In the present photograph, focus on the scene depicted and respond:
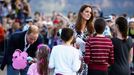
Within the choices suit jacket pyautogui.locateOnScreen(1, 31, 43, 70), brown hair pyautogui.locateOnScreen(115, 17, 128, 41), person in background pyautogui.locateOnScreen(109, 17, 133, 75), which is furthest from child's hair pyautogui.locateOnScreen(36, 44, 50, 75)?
brown hair pyautogui.locateOnScreen(115, 17, 128, 41)

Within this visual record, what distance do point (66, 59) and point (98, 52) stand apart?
0.61 metres

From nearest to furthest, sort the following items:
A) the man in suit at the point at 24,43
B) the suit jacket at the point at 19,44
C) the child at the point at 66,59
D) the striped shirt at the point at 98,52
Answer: the child at the point at 66,59 < the striped shirt at the point at 98,52 < the man in suit at the point at 24,43 < the suit jacket at the point at 19,44

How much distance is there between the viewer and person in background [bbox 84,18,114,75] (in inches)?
388

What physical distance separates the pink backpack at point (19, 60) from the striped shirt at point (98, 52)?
173 centimetres

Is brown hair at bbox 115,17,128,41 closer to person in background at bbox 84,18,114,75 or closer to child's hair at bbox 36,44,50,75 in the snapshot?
person in background at bbox 84,18,114,75

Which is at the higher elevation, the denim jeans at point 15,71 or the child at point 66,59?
the child at point 66,59

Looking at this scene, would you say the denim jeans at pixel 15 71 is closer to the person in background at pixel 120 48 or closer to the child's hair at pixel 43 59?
the child's hair at pixel 43 59

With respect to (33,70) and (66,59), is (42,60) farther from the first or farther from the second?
(66,59)

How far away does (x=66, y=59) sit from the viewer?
9.63 meters

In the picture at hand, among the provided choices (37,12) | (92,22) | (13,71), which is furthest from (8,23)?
(92,22)

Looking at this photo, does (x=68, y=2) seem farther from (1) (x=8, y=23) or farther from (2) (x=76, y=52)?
(2) (x=76, y=52)

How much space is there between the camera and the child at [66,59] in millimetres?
9625

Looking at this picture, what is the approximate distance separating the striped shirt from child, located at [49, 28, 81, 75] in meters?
0.28

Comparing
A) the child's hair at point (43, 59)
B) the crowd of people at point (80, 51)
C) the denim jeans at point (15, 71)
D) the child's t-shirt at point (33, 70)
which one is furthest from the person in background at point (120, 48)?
the denim jeans at point (15, 71)
